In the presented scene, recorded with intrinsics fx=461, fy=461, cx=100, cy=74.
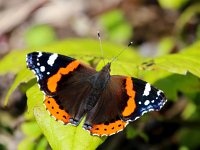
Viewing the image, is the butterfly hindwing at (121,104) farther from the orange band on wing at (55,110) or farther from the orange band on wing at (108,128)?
the orange band on wing at (55,110)

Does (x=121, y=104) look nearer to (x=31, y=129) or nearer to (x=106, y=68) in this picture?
(x=106, y=68)

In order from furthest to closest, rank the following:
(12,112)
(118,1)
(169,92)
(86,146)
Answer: (118,1), (12,112), (169,92), (86,146)

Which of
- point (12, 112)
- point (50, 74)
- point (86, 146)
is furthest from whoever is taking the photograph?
point (12, 112)

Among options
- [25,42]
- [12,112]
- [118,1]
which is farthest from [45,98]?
[118,1]

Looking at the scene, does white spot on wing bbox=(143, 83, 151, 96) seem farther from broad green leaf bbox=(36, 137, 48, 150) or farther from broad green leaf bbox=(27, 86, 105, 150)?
broad green leaf bbox=(36, 137, 48, 150)

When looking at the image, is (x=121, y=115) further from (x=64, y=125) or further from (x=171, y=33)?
(x=171, y=33)

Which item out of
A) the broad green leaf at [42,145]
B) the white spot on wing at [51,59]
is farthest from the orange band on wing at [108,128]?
the broad green leaf at [42,145]

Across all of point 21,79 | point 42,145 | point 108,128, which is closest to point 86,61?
point 21,79

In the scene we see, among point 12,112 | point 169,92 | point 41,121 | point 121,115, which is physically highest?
point 41,121
